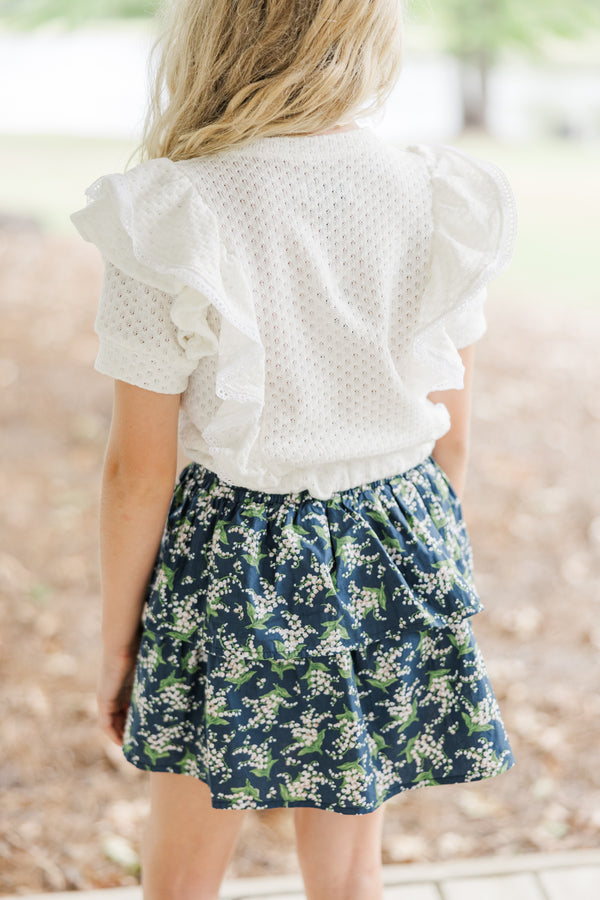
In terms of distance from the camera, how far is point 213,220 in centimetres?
110

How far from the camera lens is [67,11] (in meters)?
6.48

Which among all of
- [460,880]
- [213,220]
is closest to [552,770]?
[460,880]

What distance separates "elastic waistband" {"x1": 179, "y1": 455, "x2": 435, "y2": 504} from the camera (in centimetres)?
127

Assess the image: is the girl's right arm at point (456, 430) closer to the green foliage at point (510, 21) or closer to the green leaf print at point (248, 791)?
the green leaf print at point (248, 791)

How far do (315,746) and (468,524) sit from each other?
2.78 meters

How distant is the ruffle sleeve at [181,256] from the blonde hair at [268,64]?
81mm

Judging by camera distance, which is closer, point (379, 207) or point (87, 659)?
point (379, 207)

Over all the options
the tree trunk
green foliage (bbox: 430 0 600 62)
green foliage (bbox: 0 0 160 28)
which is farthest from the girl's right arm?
the tree trunk

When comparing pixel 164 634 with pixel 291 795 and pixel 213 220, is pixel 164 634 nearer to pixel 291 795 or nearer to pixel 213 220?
pixel 291 795

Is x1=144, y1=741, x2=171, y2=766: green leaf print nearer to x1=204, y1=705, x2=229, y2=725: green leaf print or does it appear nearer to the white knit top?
x1=204, y1=705, x2=229, y2=725: green leaf print

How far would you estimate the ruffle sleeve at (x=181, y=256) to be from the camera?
108 cm

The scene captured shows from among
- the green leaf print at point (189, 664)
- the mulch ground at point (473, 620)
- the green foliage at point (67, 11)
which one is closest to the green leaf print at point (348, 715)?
the green leaf print at point (189, 664)

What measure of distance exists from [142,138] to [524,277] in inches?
271

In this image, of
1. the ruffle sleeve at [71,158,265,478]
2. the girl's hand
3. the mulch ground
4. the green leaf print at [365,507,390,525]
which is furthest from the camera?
the mulch ground
